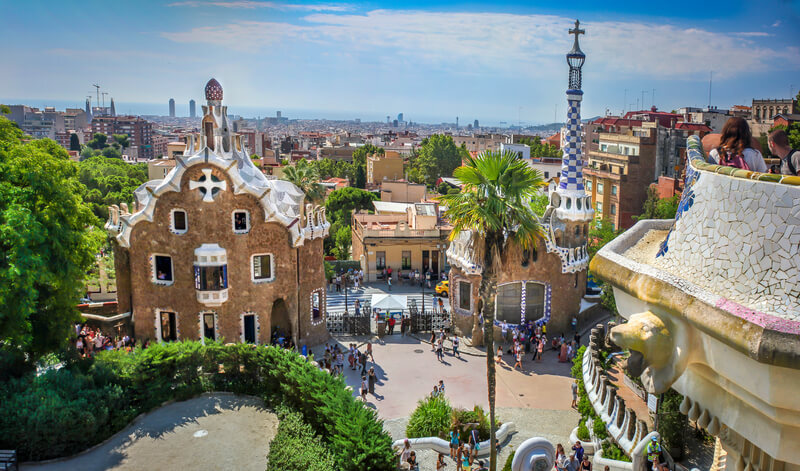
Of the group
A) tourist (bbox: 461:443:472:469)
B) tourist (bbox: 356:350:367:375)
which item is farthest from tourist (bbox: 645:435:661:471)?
tourist (bbox: 356:350:367:375)

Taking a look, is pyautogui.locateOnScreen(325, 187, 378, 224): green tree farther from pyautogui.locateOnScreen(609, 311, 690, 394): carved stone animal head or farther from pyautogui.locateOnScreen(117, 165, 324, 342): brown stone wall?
pyautogui.locateOnScreen(609, 311, 690, 394): carved stone animal head

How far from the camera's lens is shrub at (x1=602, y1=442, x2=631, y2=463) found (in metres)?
19.3

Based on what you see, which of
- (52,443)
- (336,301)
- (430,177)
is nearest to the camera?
(52,443)

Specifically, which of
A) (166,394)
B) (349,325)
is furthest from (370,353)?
(166,394)

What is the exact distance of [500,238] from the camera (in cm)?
1886

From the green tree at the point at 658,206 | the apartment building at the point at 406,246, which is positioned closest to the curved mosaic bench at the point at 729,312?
the apartment building at the point at 406,246

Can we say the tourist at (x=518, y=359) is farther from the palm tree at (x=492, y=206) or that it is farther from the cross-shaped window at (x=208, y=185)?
the cross-shaped window at (x=208, y=185)

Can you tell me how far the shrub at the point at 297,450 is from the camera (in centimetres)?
1952

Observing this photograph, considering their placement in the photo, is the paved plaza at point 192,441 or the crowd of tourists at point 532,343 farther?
the crowd of tourists at point 532,343

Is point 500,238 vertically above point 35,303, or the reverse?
point 500,238

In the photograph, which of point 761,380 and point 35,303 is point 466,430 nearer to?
point 35,303

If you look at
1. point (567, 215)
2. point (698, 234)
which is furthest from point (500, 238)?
point (567, 215)

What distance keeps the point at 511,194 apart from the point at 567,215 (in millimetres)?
18552

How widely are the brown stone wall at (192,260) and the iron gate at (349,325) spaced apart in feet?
13.3
